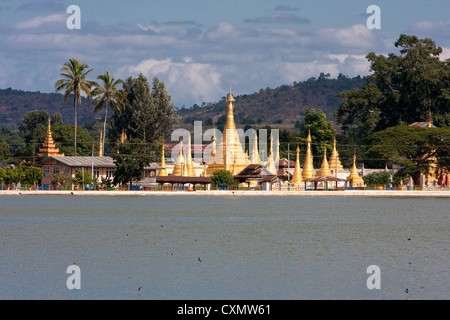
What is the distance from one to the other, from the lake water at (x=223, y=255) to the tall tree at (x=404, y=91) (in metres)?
61.9

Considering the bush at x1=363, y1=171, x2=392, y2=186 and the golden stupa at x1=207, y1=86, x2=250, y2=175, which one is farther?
the bush at x1=363, y1=171, x2=392, y2=186

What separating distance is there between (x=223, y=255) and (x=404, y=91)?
312 feet

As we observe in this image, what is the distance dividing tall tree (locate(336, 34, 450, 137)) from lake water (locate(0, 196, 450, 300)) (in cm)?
6187

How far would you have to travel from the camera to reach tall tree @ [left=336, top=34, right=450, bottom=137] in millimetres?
121750

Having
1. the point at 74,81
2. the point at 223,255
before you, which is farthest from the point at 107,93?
the point at 223,255

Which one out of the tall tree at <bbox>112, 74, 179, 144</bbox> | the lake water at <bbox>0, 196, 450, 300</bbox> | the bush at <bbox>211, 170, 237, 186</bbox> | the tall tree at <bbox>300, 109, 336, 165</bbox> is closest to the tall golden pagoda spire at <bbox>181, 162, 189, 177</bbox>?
the bush at <bbox>211, 170, 237, 186</bbox>

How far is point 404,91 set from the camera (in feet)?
413

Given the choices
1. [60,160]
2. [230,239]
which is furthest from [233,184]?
[230,239]

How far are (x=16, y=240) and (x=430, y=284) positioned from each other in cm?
2280

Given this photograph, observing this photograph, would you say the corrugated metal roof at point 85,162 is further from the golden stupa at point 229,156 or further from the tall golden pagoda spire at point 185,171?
the golden stupa at point 229,156

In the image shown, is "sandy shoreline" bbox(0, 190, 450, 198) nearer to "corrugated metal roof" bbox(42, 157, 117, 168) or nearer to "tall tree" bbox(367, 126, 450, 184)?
"tall tree" bbox(367, 126, 450, 184)

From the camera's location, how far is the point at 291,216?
6159cm

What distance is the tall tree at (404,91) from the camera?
399ft

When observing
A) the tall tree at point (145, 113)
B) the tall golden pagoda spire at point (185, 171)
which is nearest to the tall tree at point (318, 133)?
the tall tree at point (145, 113)
